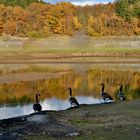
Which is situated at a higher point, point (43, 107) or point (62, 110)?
point (62, 110)

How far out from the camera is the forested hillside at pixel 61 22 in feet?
362

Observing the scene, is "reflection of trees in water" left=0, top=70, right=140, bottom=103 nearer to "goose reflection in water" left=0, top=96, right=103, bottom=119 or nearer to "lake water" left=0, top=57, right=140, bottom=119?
"lake water" left=0, top=57, right=140, bottom=119

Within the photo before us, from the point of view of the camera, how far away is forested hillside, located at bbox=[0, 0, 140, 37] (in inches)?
4345

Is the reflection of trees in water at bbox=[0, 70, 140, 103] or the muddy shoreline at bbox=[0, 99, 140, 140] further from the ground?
the muddy shoreline at bbox=[0, 99, 140, 140]

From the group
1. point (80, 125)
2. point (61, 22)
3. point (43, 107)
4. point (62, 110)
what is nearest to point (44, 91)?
point (43, 107)

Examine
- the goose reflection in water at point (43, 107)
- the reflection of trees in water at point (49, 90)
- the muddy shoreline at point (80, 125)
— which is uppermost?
the muddy shoreline at point (80, 125)

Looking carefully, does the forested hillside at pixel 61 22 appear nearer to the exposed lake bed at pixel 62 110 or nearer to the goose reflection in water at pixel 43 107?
the exposed lake bed at pixel 62 110

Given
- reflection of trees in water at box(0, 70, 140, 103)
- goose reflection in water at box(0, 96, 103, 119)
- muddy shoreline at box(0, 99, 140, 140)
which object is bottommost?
reflection of trees in water at box(0, 70, 140, 103)

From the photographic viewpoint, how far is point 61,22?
112375mm

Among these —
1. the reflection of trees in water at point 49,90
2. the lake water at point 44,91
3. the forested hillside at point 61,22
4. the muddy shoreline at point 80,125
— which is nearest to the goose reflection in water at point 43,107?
the lake water at point 44,91

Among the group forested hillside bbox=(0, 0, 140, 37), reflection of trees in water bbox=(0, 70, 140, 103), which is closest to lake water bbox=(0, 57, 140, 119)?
reflection of trees in water bbox=(0, 70, 140, 103)

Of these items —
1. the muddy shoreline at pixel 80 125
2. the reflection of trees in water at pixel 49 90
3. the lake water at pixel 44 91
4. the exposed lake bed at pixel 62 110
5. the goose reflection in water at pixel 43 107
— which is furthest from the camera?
the reflection of trees in water at pixel 49 90

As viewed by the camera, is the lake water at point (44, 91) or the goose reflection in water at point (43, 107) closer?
the goose reflection in water at point (43, 107)

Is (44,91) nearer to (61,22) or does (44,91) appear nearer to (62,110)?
(62,110)
